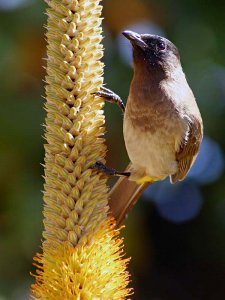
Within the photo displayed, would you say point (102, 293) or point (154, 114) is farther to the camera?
point (154, 114)

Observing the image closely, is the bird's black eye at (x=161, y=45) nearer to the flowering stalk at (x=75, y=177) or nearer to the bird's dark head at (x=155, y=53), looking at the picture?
the bird's dark head at (x=155, y=53)

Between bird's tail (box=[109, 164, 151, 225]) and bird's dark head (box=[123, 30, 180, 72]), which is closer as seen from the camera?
bird's tail (box=[109, 164, 151, 225])

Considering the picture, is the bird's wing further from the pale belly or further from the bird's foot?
the bird's foot

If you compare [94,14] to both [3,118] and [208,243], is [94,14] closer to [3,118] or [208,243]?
[3,118]

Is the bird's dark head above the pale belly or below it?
above

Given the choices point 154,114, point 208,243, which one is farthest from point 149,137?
point 208,243

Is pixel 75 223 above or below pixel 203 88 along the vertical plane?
above

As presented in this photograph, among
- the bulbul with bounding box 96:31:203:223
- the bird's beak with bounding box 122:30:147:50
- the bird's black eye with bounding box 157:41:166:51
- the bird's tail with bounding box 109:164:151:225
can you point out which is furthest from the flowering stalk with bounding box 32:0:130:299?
the bird's black eye with bounding box 157:41:166:51

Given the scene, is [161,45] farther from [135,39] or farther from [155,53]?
[135,39]
